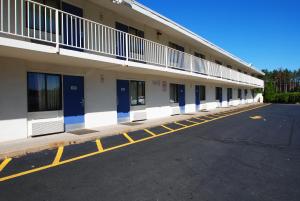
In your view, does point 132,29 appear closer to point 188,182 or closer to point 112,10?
point 112,10

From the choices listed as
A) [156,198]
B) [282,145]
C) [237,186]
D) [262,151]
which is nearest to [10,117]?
[156,198]

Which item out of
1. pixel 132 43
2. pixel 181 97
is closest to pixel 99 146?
pixel 132 43

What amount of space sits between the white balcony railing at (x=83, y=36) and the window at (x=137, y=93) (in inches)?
Answer: 67.7

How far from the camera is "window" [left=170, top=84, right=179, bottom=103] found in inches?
770

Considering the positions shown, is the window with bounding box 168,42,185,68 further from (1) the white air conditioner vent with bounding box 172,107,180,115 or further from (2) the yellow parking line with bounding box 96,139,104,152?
(2) the yellow parking line with bounding box 96,139,104,152

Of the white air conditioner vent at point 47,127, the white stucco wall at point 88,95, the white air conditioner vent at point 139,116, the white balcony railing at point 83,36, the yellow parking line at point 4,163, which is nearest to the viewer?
the yellow parking line at point 4,163

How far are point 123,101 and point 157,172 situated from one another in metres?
8.73

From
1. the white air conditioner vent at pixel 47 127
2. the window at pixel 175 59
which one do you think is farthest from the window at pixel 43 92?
the window at pixel 175 59

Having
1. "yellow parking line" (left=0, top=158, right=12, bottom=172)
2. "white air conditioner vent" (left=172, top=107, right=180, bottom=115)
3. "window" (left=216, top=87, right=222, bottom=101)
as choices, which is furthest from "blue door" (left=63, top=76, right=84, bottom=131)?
"window" (left=216, top=87, right=222, bottom=101)

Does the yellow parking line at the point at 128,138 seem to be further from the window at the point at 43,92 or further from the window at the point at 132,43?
the window at the point at 132,43

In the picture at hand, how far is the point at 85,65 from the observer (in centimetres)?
1138

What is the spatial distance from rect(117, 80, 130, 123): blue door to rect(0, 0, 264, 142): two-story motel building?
0.05 metres

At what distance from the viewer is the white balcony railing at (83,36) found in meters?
8.44

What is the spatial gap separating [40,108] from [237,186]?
782cm
